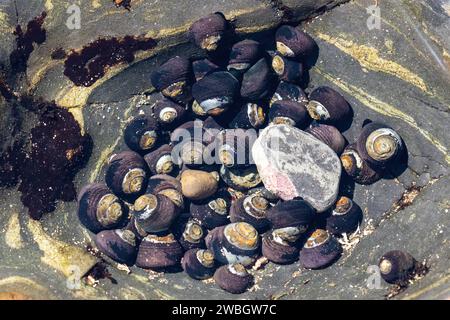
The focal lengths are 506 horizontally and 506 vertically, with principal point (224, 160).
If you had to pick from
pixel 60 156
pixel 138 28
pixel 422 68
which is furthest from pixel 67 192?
pixel 422 68

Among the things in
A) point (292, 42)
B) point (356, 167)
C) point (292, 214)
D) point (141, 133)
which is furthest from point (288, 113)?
point (141, 133)

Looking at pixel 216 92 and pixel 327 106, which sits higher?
pixel 327 106

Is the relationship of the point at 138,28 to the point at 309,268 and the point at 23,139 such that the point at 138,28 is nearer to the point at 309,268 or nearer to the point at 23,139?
the point at 23,139

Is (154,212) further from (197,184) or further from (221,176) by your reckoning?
(221,176)

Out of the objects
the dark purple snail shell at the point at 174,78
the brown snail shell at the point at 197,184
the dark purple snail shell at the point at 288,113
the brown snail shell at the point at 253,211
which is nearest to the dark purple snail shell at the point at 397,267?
the brown snail shell at the point at 253,211

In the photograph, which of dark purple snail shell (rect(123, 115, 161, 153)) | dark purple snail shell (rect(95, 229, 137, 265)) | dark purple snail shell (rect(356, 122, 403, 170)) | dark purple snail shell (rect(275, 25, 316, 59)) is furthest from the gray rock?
dark purple snail shell (rect(95, 229, 137, 265))

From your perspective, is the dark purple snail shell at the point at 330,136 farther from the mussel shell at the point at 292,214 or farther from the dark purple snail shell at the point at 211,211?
the dark purple snail shell at the point at 211,211

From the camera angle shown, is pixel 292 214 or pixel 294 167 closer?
pixel 292 214

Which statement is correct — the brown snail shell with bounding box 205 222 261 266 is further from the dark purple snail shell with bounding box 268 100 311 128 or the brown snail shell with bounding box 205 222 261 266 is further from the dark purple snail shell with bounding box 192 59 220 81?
the dark purple snail shell with bounding box 192 59 220 81
